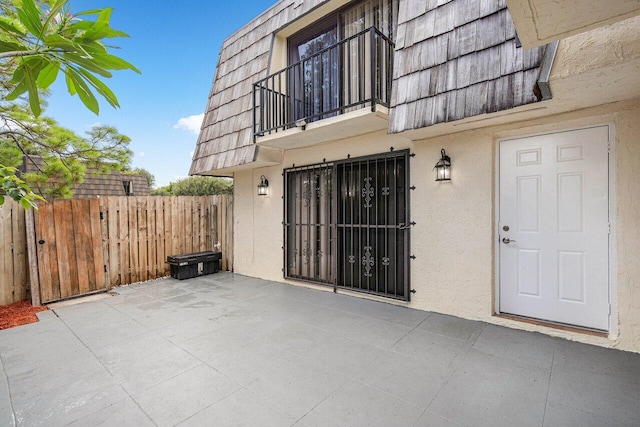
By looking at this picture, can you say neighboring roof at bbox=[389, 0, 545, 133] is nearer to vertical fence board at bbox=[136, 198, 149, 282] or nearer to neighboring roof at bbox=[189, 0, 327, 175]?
neighboring roof at bbox=[189, 0, 327, 175]

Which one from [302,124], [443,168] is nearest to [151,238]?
[302,124]

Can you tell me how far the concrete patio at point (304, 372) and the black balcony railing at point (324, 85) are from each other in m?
2.97

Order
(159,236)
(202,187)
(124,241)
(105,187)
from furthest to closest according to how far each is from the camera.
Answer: (202,187), (105,187), (159,236), (124,241)

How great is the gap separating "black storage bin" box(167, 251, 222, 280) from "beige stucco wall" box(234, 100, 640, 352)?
4067 mm

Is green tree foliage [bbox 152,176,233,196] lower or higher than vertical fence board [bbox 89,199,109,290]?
higher

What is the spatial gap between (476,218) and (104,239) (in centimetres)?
634

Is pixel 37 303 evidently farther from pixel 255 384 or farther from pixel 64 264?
pixel 255 384

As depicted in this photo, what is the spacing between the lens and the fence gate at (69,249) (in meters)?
4.65

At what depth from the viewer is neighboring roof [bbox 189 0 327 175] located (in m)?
5.40

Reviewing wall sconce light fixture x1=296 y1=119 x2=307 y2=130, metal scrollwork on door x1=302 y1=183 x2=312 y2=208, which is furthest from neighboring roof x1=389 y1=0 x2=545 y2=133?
metal scrollwork on door x1=302 y1=183 x2=312 y2=208

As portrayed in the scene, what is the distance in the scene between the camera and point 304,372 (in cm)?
255

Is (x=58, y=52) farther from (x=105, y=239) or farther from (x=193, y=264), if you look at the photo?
(x=193, y=264)

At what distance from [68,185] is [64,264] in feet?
4.57

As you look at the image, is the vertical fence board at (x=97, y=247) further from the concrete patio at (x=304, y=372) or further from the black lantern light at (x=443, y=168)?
the black lantern light at (x=443, y=168)
